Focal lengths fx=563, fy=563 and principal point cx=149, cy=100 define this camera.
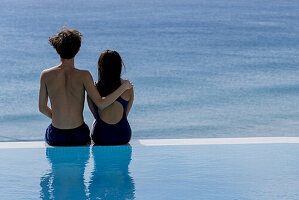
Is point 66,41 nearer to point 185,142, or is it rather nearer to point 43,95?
point 43,95

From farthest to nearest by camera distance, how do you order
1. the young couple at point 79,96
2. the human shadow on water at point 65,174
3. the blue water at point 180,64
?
the blue water at point 180,64 < the young couple at point 79,96 < the human shadow on water at point 65,174

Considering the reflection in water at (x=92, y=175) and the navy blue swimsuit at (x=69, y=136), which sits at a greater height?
the navy blue swimsuit at (x=69, y=136)

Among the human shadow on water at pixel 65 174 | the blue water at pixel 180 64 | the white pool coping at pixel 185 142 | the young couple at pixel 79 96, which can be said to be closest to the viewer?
the human shadow on water at pixel 65 174

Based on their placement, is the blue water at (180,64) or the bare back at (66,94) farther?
the blue water at (180,64)

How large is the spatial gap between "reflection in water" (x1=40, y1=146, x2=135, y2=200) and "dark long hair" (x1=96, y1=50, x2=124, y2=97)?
0.49m

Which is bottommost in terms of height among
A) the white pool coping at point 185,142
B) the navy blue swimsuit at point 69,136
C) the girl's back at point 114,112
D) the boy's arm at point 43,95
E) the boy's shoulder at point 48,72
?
the white pool coping at point 185,142

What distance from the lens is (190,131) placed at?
1246cm

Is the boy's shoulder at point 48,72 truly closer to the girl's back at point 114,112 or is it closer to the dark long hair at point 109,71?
the dark long hair at point 109,71

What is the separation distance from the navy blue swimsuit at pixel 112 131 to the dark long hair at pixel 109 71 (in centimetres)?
12

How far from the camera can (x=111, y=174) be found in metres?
4.03

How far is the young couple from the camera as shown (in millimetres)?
4094

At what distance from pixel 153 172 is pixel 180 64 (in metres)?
16.5

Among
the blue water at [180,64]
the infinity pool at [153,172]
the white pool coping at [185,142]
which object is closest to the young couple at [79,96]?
the infinity pool at [153,172]

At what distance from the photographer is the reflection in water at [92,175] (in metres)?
3.64
